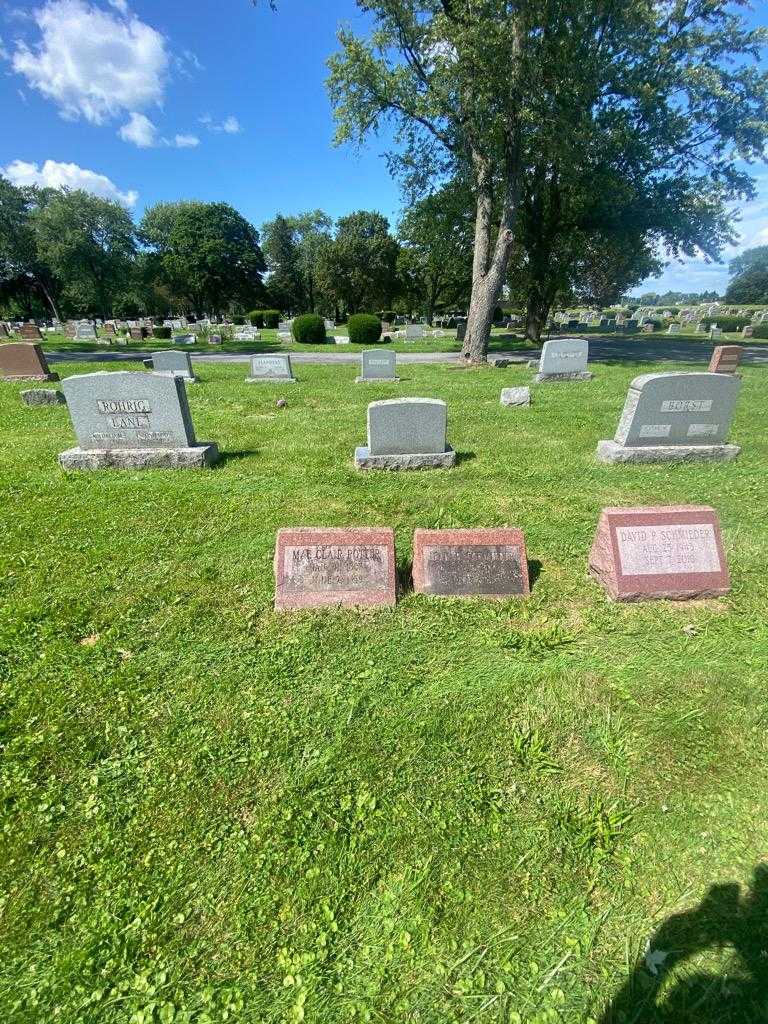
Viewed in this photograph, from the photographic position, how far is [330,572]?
3455mm

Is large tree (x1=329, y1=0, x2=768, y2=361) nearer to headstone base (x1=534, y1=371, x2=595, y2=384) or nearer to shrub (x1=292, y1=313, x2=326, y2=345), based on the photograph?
headstone base (x1=534, y1=371, x2=595, y2=384)

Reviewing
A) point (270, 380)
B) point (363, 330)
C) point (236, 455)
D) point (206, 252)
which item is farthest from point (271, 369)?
point (206, 252)

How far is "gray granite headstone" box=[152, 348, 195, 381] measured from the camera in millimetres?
14023

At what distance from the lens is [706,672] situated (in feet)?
9.40

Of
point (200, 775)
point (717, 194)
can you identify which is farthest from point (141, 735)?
point (717, 194)

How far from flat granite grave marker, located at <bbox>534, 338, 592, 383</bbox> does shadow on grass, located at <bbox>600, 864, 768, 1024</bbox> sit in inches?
533

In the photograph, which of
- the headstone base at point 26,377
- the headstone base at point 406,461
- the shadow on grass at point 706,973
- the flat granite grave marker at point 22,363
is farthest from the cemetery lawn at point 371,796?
the flat granite grave marker at point 22,363

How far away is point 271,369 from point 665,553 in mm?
13019

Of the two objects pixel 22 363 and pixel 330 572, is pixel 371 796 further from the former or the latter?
pixel 22 363

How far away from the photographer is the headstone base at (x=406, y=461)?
20.7ft

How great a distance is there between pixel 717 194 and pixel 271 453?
24426 millimetres

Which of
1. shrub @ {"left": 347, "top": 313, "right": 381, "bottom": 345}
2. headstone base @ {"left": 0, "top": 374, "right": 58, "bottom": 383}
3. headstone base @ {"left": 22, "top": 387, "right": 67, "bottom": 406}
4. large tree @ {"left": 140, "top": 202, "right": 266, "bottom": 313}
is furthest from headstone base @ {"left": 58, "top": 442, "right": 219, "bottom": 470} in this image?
large tree @ {"left": 140, "top": 202, "right": 266, "bottom": 313}

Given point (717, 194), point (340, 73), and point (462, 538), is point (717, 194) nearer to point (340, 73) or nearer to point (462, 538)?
point (340, 73)

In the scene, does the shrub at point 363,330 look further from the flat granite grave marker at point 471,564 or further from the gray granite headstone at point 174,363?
the flat granite grave marker at point 471,564
